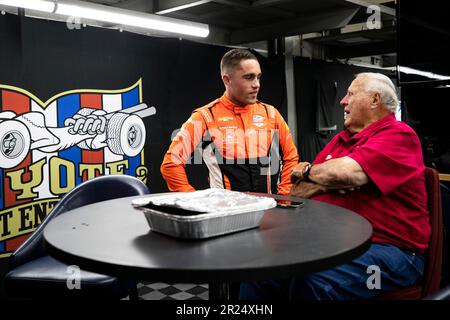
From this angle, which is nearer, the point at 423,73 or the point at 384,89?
the point at 384,89

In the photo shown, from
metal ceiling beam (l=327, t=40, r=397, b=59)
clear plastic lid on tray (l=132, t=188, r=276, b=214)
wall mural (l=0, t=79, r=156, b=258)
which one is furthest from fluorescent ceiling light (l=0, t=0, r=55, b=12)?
metal ceiling beam (l=327, t=40, r=397, b=59)

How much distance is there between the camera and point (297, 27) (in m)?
6.01

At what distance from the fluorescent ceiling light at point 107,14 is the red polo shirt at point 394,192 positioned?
9.70 feet

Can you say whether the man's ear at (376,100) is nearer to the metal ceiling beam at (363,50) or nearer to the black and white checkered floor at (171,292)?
the black and white checkered floor at (171,292)

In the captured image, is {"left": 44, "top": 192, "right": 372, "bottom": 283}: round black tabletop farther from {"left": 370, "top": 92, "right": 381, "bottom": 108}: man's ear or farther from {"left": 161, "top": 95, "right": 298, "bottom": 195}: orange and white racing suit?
{"left": 161, "top": 95, "right": 298, "bottom": 195}: orange and white racing suit

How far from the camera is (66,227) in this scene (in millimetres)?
1344

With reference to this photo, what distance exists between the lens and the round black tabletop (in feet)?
3.11

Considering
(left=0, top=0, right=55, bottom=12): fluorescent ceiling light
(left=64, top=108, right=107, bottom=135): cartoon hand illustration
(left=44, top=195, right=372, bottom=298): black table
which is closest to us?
→ (left=44, top=195, right=372, bottom=298): black table

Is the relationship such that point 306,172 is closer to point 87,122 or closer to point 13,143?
point 13,143

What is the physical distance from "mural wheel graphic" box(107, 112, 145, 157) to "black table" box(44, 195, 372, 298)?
10.9ft

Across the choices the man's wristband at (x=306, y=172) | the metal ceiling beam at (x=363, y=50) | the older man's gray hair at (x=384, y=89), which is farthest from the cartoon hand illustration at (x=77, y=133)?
the metal ceiling beam at (x=363, y=50)

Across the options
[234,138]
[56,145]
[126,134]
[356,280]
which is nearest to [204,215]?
[356,280]

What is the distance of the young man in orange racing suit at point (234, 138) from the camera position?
8.90ft

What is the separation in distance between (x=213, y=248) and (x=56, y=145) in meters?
3.58
